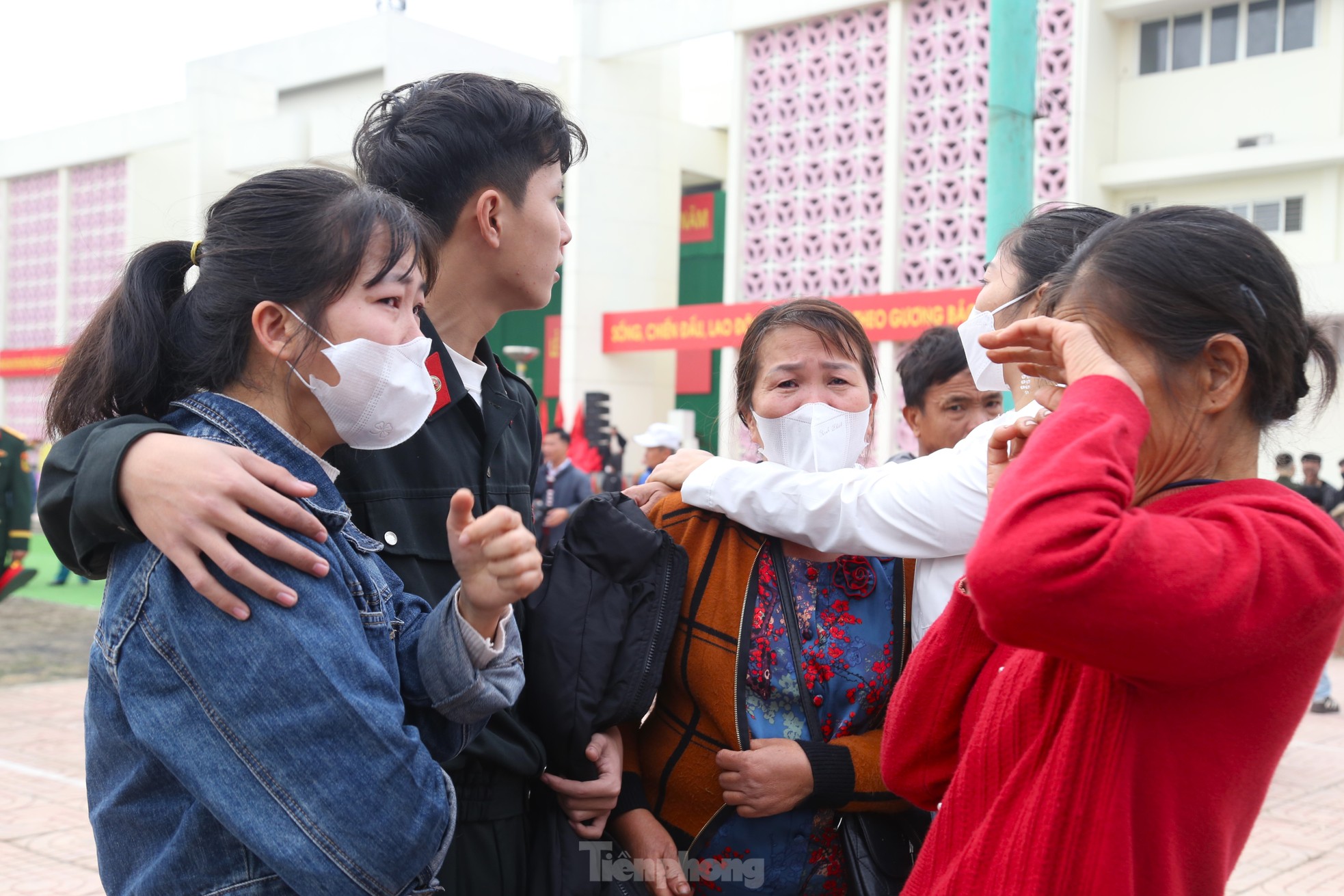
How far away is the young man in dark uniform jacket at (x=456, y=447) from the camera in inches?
57.5

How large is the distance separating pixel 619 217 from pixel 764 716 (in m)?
19.2

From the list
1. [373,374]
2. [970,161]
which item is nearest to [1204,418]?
[373,374]

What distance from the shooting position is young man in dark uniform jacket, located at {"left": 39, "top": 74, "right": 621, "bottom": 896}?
1461mm

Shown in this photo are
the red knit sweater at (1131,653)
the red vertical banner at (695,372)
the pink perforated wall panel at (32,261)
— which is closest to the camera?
the red knit sweater at (1131,653)

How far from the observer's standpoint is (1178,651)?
49.3 inches

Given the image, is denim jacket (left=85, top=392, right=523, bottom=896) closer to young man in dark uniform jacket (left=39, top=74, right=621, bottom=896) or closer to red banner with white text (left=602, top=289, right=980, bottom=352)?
young man in dark uniform jacket (left=39, top=74, right=621, bottom=896)

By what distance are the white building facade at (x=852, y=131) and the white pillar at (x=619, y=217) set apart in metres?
0.04

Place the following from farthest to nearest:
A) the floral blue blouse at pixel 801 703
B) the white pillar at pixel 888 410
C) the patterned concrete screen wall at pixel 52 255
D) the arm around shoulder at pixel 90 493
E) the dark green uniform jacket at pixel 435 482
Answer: the patterned concrete screen wall at pixel 52 255 < the white pillar at pixel 888 410 < the floral blue blouse at pixel 801 703 < the dark green uniform jacket at pixel 435 482 < the arm around shoulder at pixel 90 493

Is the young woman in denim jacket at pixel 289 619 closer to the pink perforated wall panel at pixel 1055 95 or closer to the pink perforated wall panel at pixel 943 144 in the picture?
the pink perforated wall panel at pixel 943 144

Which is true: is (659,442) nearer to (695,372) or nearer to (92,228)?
(695,372)

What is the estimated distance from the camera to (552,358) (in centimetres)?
2397

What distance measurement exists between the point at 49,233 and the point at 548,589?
2881cm

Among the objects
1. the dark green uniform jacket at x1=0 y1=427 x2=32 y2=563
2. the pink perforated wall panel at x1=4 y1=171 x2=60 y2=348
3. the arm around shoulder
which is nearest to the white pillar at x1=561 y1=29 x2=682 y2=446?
the dark green uniform jacket at x1=0 y1=427 x2=32 y2=563

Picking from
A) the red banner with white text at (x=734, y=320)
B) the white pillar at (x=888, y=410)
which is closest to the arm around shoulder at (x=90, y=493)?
the red banner with white text at (x=734, y=320)
